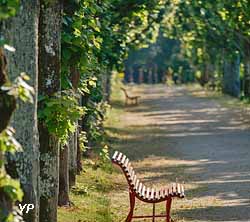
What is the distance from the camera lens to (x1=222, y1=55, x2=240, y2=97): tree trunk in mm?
54562

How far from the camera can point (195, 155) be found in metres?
24.5

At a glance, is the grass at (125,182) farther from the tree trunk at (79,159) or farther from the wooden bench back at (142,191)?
the wooden bench back at (142,191)

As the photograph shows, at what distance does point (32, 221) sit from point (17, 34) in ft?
6.85

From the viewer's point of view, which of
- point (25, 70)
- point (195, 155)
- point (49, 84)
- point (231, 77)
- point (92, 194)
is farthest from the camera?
point (231, 77)


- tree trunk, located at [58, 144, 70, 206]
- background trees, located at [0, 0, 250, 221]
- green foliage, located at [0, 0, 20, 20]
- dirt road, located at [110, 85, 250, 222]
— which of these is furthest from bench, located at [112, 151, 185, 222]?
green foliage, located at [0, 0, 20, 20]

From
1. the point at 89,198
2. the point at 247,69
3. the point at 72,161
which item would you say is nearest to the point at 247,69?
the point at 247,69

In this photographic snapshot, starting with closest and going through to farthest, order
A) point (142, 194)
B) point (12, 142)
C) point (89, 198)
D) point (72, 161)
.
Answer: point (12, 142) < point (142, 194) < point (89, 198) < point (72, 161)

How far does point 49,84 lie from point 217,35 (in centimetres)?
4059

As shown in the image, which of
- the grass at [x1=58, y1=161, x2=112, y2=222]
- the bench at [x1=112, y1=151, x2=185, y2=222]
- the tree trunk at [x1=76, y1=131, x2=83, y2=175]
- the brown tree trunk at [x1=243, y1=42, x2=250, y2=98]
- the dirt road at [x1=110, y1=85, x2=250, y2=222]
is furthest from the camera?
the brown tree trunk at [x1=243, y1=42, x2=250, y2=98]

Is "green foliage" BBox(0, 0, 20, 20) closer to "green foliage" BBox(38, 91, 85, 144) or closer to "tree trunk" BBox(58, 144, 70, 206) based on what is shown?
"green foliage" BBox(38, 91, 85, 144)

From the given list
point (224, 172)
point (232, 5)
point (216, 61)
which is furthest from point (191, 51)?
point (224, 172)

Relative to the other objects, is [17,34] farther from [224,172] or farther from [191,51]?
[191,51]

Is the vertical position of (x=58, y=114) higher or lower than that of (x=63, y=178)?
higher

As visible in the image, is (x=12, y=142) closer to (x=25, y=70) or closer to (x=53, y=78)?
(x=25, y=70)
